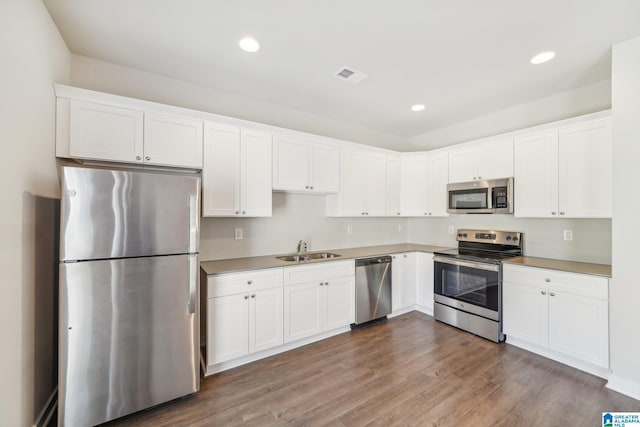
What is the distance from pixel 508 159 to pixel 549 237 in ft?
3.31

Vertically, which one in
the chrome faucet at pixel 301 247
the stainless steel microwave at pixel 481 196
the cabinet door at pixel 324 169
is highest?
the cabinet door at pixel 324 169

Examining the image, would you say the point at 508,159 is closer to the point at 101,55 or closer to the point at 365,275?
the point at 365,275

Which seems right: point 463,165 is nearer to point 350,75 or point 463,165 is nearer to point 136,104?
point 350,75

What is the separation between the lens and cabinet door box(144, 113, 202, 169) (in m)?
2.38

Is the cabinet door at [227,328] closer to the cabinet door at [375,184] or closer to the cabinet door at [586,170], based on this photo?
the cabinet door at [375,184]

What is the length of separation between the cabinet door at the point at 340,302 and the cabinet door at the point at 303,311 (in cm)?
9

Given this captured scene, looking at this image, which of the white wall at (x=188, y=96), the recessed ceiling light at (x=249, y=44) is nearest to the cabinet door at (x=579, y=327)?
the white wall at (x=188, y=96)

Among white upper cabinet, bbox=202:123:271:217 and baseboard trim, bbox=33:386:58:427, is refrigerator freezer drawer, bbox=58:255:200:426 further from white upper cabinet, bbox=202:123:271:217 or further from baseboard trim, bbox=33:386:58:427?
white upper cabinet, bbox=202:123:271:217

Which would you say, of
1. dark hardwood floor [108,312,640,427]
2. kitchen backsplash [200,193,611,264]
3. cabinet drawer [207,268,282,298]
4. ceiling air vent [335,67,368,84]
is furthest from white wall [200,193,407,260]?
ceiling air vent [335,67,368,84]

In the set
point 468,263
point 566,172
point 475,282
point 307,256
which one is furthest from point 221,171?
point 566,172

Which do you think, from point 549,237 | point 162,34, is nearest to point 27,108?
point 162,34

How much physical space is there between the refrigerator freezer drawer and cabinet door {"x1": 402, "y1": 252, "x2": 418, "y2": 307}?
277cm

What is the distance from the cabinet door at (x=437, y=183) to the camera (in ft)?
13.0

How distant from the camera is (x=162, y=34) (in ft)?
7.00
